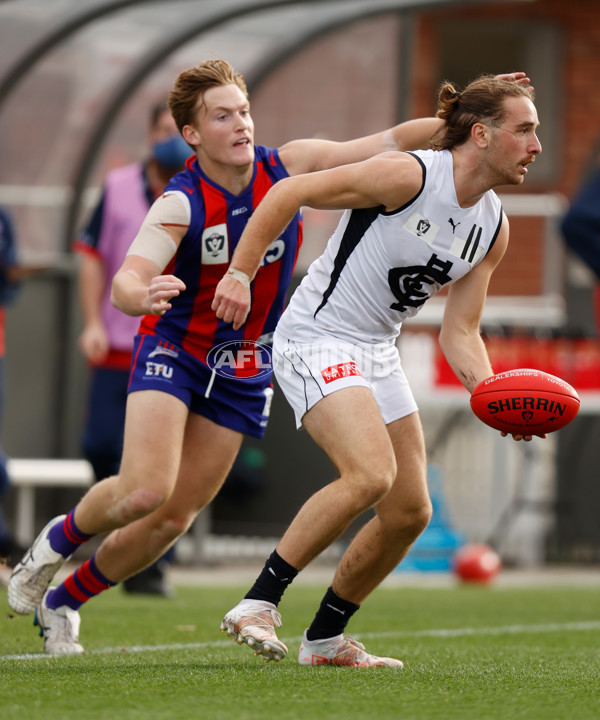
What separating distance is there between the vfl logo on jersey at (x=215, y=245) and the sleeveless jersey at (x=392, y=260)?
35 cm

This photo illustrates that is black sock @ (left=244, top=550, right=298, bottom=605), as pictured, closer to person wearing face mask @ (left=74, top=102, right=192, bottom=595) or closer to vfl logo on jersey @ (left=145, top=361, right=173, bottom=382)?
vfl logo on jersey @ (left=145, top=361, right=173, bottom=382)

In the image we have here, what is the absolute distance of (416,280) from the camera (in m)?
4.82

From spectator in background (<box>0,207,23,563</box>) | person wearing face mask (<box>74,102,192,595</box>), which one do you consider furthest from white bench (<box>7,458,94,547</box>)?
person wearing face mask (<box>74,102,192,595</box>)

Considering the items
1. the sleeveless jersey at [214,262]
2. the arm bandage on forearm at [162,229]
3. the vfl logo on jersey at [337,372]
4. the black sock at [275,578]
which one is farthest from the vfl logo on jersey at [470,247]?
the black sock at [275,578]

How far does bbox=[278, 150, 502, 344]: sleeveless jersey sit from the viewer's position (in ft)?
15.5

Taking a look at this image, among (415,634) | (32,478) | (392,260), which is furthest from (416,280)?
(32,478)

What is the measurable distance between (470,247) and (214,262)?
0.97 meters

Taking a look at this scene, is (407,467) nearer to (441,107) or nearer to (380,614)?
(441,107)

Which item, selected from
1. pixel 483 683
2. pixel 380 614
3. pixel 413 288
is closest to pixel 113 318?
pixel 380 614

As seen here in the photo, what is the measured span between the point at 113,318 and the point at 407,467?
3.26 metres

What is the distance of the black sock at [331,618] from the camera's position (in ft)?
16.1

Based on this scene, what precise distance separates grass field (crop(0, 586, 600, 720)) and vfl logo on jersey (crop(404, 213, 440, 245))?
1.48 meters

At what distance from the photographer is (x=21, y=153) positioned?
426 inches

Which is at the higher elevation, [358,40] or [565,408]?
[358,40]
